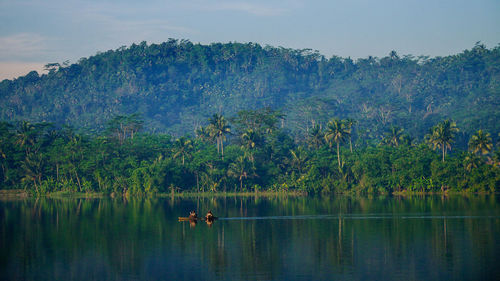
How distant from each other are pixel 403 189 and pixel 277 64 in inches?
4527

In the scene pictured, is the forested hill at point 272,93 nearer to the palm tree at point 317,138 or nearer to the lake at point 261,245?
the palm tree at point 317,138

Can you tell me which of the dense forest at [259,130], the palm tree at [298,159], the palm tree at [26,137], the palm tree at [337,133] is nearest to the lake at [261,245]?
the dense forest at [259,130]

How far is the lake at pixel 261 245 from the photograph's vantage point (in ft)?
99.1

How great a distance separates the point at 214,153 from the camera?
9769 cm

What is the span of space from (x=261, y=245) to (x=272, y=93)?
150 m

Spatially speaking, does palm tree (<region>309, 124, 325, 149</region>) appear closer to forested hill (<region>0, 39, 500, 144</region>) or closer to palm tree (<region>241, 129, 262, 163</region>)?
palm tree (<region>241, 129, 262, 163</region>)

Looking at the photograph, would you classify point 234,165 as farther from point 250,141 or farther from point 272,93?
point 272,93

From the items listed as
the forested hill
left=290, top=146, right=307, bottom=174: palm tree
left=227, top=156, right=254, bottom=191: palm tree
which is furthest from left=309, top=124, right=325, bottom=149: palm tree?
the forested hill

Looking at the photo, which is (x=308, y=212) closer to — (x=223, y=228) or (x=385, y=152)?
(x=223, y=228)

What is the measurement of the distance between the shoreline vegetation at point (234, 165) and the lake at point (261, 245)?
967 inches

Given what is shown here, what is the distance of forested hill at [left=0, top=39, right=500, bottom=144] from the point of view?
145 m

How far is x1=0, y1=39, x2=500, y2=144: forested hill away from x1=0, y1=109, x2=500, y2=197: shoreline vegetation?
126 feet

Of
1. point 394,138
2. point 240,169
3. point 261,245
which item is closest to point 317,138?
point 394,138

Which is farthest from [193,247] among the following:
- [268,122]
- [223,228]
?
[268,122]
